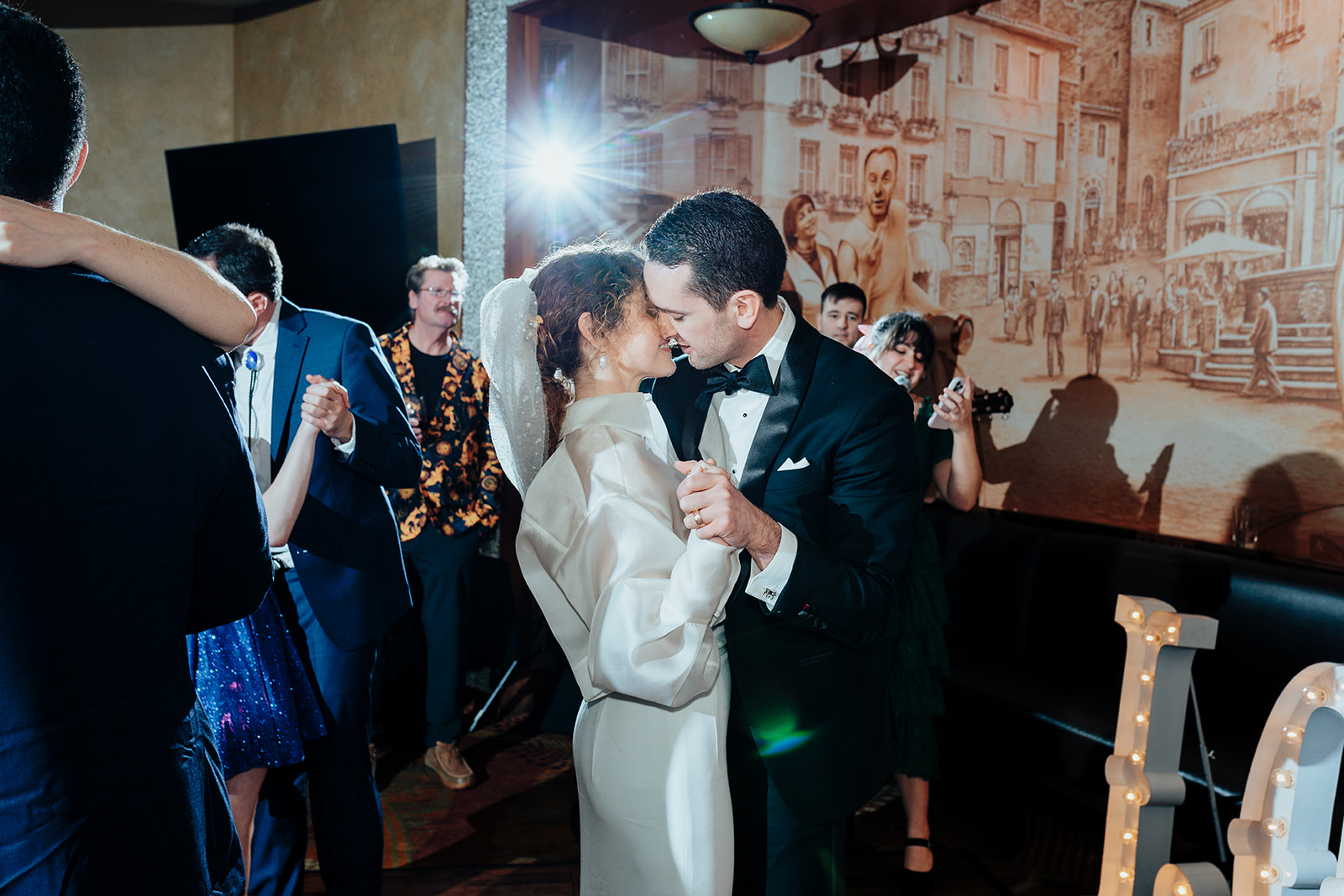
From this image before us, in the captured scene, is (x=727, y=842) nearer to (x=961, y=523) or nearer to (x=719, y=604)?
(x=719, y=604)

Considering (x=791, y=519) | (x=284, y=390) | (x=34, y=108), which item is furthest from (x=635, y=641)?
(x=284, y=390)

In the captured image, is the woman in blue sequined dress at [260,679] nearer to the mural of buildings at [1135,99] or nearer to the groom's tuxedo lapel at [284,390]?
the groom's tuxedo lapel at [284,390]

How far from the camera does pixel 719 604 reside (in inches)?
54.1

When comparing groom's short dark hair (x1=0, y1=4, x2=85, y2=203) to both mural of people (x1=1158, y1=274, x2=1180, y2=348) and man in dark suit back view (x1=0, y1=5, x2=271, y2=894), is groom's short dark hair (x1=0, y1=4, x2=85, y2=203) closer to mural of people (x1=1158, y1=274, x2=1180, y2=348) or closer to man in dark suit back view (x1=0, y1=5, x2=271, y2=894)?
man in dark suit back view (x1=0, y1=5, x2=271, y2=894)

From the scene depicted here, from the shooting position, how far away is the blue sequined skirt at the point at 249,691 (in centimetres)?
201

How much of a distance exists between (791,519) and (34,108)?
115 centimetres

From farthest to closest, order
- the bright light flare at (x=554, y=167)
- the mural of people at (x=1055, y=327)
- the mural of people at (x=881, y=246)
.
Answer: the mural of people at (x=881, y=246), the bright light flare at (x=554, y=167), the mural of people at (x=1055, y=327)

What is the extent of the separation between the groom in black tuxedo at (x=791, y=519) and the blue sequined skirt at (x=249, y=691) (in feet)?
3.29

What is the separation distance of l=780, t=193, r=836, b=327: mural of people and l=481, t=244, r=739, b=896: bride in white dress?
3.66 meters

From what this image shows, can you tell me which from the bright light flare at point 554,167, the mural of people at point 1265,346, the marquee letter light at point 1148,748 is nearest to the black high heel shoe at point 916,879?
the marquee letter light at point 1148,748

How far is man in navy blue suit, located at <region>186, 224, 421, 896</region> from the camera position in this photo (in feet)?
7.20

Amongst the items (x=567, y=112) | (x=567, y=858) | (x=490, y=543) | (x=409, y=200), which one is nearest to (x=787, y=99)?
(x=567, y=112)

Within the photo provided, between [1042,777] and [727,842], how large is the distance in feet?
7.26

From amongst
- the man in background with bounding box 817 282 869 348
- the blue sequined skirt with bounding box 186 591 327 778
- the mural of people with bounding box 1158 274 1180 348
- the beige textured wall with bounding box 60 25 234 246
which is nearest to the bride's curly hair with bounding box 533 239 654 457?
the blue sequined skirt with bounding box 186 591 327 778
